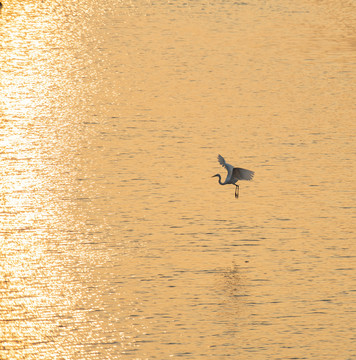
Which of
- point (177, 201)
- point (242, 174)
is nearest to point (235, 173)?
point (242, 174)

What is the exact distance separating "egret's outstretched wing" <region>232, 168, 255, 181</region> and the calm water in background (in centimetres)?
213

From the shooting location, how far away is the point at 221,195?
40.7 m

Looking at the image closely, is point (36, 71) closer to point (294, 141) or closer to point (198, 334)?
point (294, 141)

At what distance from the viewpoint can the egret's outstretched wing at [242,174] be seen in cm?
3489

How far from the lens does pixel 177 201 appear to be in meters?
39.5

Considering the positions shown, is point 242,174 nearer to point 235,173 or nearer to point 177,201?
point 235,173

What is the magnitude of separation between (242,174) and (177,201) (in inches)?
194

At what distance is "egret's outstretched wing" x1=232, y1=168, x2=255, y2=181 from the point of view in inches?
1374

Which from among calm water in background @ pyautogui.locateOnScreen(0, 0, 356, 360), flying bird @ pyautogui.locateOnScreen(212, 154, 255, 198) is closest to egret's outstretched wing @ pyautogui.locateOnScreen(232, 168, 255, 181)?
flying bird @ pyautogui.locateOnScreen(212, 154, 255, 198)

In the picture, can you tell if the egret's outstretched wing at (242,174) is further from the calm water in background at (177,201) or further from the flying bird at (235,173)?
the calm water in background at (177,201)

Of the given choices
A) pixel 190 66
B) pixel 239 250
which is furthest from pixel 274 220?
pixel 190 66

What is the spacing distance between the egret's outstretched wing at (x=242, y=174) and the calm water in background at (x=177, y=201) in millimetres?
2126

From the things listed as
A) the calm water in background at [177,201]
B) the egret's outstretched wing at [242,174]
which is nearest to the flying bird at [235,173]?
the egret's outstretched wing at [242,174]

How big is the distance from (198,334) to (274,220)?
378 inches
